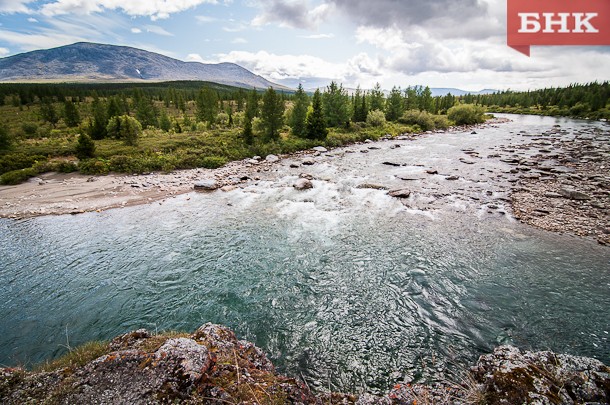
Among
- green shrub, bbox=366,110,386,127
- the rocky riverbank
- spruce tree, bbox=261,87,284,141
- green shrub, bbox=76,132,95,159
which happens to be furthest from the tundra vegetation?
the rocky riverbank

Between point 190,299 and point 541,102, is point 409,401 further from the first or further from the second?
point 541,102

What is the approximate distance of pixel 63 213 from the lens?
20.0m

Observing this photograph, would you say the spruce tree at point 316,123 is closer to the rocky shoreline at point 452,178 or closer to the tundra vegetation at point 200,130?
the tundra vegetation at point 200,130

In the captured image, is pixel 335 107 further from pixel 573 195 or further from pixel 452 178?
pixel 573 195

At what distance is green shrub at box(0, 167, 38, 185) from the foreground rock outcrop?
31660 millimetres

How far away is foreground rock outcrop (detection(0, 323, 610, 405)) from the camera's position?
4480 mm

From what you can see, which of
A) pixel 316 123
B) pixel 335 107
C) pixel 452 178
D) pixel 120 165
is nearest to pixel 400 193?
→ pixel 452 178

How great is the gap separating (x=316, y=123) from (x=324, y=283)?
132ft

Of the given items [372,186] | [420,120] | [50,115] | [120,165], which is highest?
[50,115]

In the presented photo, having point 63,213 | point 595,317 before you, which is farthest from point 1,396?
point 63,213

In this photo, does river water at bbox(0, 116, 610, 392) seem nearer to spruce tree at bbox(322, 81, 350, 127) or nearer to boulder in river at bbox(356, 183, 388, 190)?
boulder in river at bbox(356, 183, 388, 190)

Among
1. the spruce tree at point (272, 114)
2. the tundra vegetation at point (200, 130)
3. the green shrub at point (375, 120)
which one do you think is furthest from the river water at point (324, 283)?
the green shrub at point (375, 120)

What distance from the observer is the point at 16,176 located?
26.3m

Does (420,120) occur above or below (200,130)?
above
